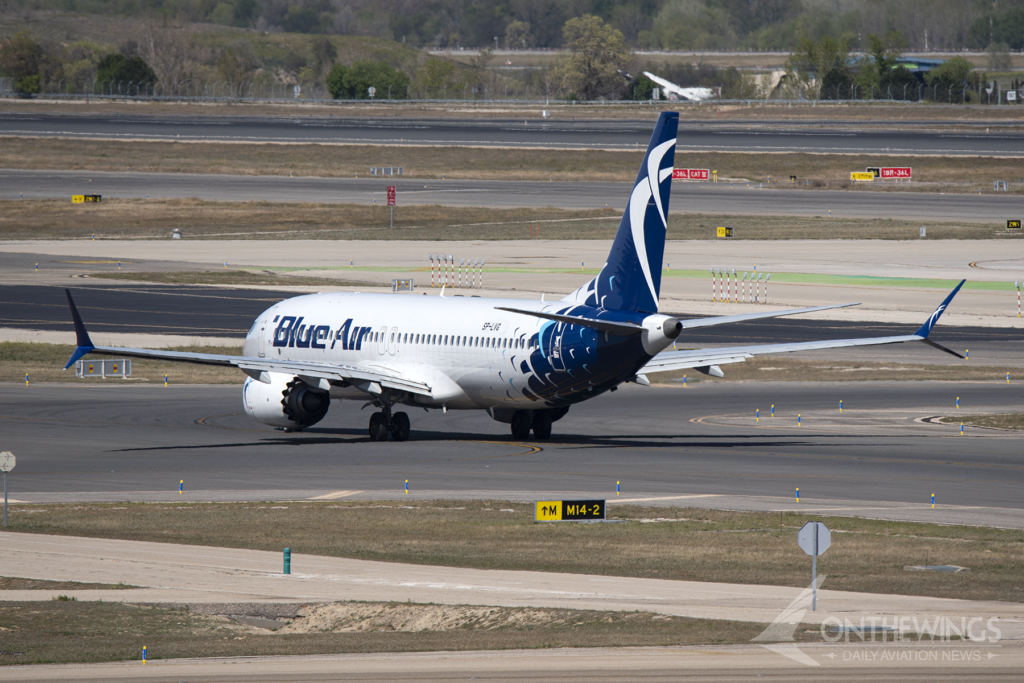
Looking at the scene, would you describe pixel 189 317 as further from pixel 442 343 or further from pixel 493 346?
pixel 493 346

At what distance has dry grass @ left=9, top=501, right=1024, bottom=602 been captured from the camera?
28062 millimetres

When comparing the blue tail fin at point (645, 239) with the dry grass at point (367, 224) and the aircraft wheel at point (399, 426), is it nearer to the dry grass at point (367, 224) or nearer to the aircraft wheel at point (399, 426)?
the aircraft wheel at point (399, 426)

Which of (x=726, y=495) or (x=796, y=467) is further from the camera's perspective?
(x=796, y=467)

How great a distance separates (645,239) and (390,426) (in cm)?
1175

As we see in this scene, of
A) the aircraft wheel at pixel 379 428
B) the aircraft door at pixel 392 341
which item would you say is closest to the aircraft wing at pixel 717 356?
the aircraft door at pixel 392 341

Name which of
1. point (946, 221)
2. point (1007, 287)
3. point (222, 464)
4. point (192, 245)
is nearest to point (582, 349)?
point (222, 464)

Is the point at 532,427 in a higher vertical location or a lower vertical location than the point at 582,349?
lower

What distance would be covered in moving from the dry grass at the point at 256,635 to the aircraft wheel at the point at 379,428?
2406 cm

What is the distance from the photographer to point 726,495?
3819cm

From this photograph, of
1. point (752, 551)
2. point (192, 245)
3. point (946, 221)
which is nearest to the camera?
point (752, 551)

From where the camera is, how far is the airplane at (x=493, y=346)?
43.4m

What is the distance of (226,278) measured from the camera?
95750 mm

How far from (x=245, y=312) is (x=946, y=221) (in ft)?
222

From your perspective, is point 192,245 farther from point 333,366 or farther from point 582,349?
point 582,349
